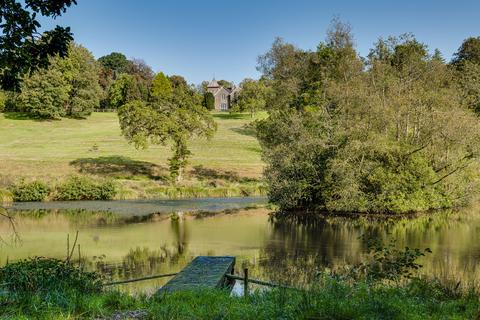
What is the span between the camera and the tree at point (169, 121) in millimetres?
41781

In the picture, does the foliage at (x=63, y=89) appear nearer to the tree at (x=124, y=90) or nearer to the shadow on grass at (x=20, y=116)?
the shadow on grass at (x=20, y=116)

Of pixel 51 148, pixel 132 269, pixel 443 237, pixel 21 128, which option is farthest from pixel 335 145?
pixel 21 128

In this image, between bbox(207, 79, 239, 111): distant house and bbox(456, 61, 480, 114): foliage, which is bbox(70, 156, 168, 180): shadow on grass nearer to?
bbox(456, 61, 480, 114): foliage

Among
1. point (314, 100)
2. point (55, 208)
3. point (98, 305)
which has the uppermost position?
point (314, 100)

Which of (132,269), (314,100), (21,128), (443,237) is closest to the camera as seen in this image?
(132,269)

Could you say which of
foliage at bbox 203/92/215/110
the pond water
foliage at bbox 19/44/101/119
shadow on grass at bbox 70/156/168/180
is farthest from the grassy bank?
foliage at bbox 203/92/215/110

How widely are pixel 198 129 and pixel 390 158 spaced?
18.6m

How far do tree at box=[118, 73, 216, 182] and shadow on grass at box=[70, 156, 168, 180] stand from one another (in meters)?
3.51

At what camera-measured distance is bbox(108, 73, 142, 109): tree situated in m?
96.4

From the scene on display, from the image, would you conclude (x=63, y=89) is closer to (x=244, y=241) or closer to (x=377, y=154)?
(x=377, y=154)

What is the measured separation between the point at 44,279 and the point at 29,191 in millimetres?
29486

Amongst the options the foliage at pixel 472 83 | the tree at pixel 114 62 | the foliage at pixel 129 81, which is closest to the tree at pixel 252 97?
the foliage at pixel 129 81

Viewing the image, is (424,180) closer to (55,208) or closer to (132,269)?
(132,269)

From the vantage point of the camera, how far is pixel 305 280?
14352mm
